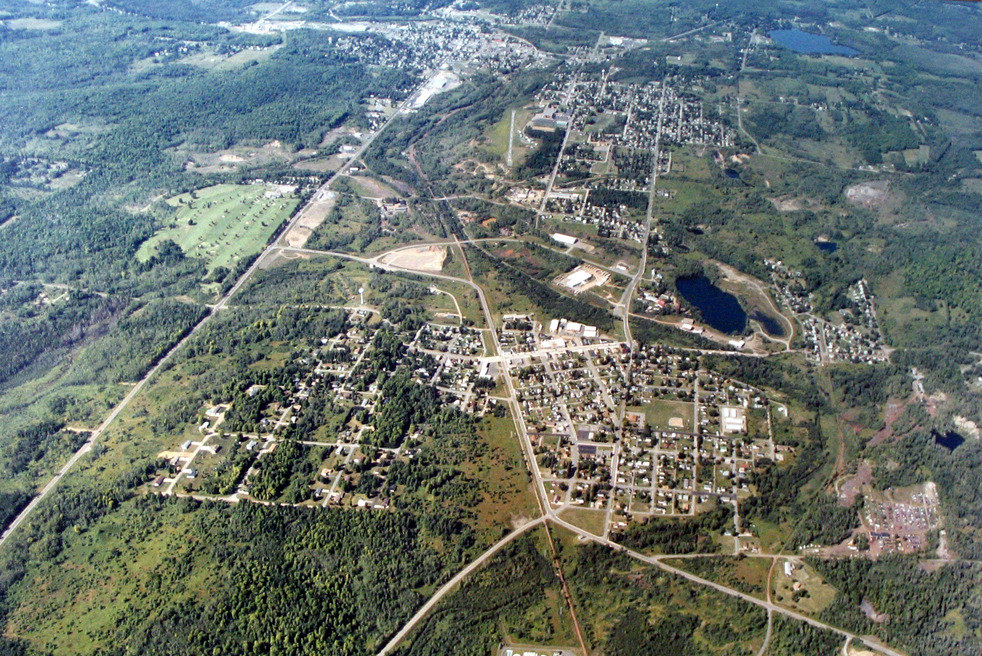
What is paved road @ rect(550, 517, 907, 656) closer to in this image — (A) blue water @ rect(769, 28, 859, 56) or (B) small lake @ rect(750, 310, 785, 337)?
(B) small lake @ rect(750, 310, 785, 337)

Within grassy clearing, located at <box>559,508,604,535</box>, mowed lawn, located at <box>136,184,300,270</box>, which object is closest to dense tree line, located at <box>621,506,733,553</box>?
grassy clearing, located at <box>559,508,604,535</box>

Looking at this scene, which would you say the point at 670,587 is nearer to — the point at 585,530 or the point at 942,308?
the point at 585,530

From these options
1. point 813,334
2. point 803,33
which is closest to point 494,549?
point 813,334

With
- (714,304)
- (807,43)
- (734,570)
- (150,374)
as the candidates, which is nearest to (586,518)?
(734,570)

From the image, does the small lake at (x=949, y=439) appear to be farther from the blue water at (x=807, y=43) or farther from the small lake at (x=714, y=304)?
the blue water at (x=807, y=43)

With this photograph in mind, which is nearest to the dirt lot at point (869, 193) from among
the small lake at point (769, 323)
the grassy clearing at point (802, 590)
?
the small lake at point (769, 323)

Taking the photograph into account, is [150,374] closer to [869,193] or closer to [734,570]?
[734,570]
